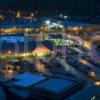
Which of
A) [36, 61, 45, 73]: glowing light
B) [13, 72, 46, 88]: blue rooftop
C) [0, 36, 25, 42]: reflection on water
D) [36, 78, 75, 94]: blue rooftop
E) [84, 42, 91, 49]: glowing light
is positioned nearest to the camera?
[36, 78, 75, 94]: blue rooftop

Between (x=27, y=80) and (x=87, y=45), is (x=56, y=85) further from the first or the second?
(x=87, y=45)

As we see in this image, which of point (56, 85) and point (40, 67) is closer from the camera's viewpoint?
point (56, 85)

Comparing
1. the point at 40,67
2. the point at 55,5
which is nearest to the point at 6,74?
the point at 40,67

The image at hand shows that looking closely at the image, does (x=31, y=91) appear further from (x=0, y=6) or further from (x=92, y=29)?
(x=0, y=6)

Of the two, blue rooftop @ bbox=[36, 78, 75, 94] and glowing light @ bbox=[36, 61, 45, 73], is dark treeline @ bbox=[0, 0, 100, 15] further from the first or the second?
blue rooftop @ bbox=[36, 78, 75, 94]

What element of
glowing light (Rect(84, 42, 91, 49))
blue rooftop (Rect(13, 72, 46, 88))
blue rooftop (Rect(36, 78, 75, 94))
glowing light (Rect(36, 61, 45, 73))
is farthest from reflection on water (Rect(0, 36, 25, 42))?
blue rooftop (Rect(36, 78, 75, 94))

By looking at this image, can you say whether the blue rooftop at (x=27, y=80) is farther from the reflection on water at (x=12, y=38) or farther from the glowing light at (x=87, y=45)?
the glowing light at (x=87, y=45)

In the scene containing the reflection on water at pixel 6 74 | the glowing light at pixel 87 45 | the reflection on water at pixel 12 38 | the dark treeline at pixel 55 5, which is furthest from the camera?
the dark treeline at pixel 55 5

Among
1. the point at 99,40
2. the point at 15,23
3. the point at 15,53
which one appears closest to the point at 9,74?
the point at 15,53

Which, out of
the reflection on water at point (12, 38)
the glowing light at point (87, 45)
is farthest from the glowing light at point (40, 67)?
the glowing light at point (87, 45)

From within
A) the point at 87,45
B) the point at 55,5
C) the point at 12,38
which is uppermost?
the point at 55,5

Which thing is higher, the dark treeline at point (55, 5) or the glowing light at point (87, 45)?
the dark treeline at point (55, 5)
